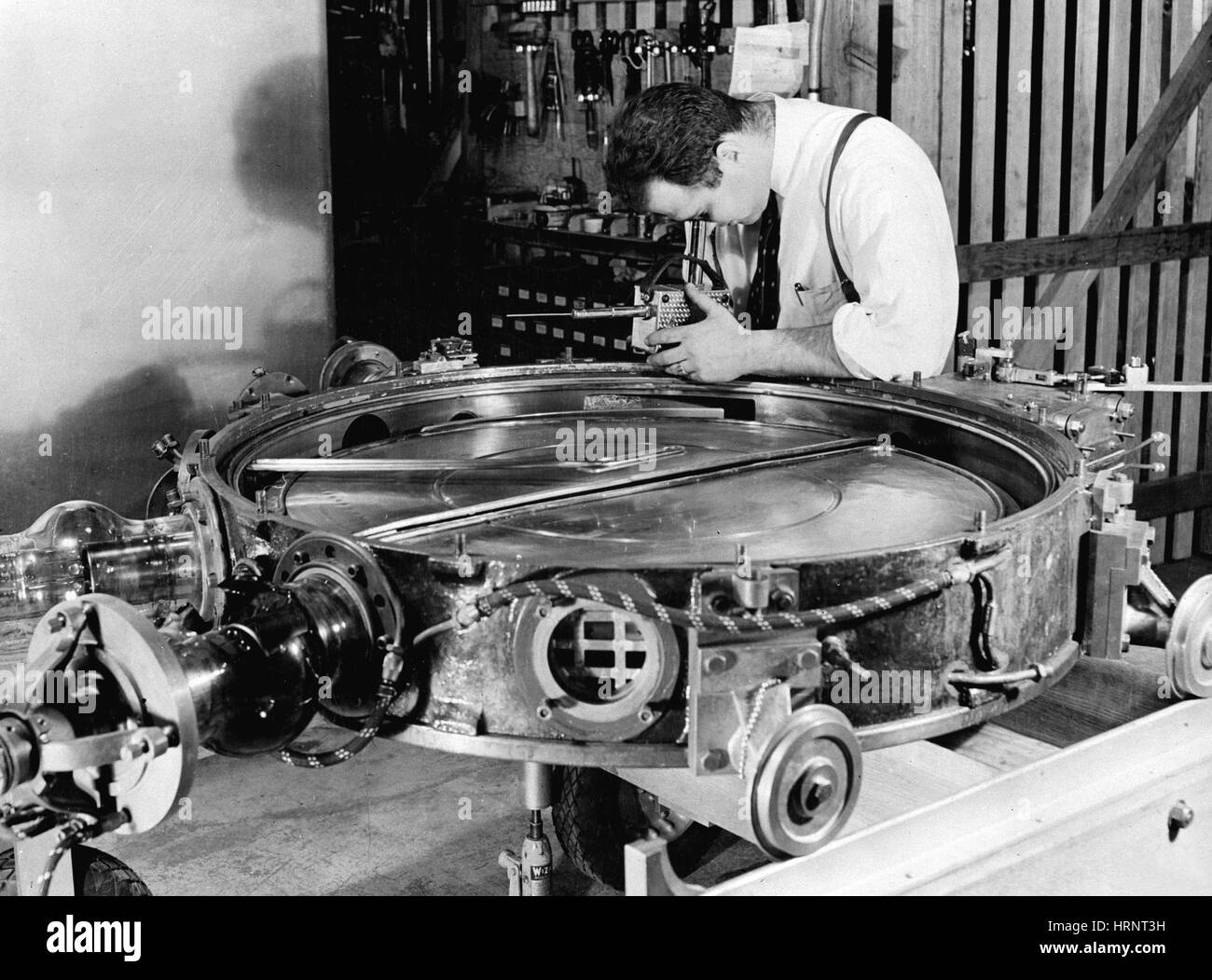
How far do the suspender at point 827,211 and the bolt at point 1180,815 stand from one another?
1401 millimetres

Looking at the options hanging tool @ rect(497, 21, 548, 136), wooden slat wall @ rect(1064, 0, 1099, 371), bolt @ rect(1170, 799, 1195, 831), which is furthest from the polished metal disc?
hanging tool @ rect(497, 21, 548, 136)

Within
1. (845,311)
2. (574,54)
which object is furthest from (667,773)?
(574,54)

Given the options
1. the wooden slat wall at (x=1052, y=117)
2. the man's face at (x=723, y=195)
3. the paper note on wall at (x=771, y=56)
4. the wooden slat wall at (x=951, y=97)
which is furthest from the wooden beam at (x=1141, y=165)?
the man's face at (x=723, y=195)

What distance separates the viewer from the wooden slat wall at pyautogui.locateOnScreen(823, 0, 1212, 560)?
15.1 ft

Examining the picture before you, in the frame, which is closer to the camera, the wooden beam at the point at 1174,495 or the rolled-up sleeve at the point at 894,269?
the rolled-up sleeve at the point at 894,269

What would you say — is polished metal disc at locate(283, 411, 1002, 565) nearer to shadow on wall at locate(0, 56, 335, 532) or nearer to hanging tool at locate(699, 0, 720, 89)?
shadow on wall at locate(0, 56, 335, 532)

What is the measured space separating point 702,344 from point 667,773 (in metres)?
0.99

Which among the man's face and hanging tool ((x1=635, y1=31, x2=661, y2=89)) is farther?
hanging tool ((x1=635, y1=31, x2=661, y2=89))

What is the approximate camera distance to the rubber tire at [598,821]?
9.43 feet

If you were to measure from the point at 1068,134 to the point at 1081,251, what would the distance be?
1.51 feet

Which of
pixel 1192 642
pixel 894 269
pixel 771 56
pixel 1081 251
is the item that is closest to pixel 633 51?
pixel 771 56

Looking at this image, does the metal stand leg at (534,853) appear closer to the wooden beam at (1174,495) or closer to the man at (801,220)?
the man at (801,220)

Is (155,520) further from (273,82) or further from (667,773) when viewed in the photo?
(273,82)

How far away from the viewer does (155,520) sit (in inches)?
82.6
